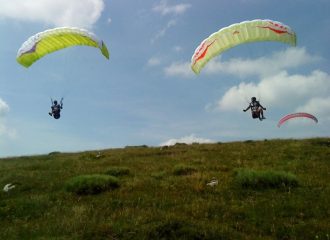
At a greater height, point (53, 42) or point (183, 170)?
point (53, 42)

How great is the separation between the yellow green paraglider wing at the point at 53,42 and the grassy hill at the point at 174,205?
24.5 ft

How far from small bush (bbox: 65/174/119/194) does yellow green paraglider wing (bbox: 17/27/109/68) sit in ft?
29.8

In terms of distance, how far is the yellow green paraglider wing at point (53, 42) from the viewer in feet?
→ 55.6

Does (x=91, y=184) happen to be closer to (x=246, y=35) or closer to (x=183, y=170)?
(x=183, y=170)

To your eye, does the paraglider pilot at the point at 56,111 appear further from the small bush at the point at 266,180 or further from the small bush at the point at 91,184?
the small bush at the point at 266,180

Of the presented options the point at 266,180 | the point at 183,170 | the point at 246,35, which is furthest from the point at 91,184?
the point at 246,35

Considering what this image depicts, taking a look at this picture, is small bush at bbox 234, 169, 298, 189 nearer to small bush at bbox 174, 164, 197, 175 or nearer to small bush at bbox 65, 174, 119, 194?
small bush at bbox 174, 164, 197, 175

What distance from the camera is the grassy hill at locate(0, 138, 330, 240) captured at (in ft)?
22.2

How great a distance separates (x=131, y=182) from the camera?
1125 cm

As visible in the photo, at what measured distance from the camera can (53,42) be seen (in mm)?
17844

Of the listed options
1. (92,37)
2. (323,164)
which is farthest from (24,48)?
(323,164)

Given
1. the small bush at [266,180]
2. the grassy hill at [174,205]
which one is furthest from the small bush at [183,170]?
the small bush at [266,180]

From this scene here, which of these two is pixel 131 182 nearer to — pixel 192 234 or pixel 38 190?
pixel 38 190

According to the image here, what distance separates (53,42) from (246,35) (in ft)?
37.6
